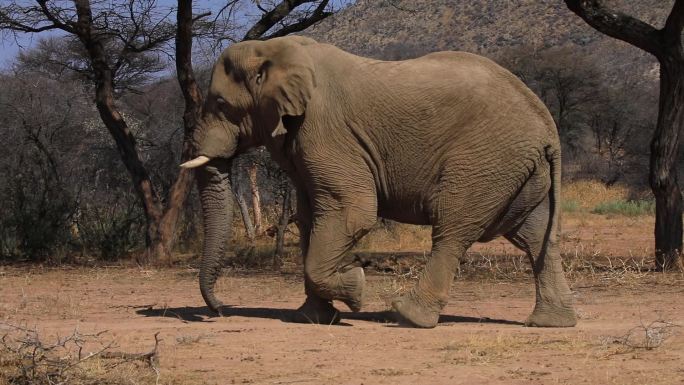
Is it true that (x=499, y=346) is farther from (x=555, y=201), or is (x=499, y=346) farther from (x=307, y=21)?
(x=307, y=21)

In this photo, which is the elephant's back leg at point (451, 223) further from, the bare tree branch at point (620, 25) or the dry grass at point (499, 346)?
the bare tree branch at point (620, 25)

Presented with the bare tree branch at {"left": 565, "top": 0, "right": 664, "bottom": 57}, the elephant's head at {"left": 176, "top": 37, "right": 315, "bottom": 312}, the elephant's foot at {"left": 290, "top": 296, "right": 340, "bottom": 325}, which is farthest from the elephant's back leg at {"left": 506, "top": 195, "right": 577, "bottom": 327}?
the bare tree branch at {"left": 565, "top": 0, "right": 664, "bottom": 57}

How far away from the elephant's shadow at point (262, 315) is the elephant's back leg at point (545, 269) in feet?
1.72

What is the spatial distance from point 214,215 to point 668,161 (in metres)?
6.74

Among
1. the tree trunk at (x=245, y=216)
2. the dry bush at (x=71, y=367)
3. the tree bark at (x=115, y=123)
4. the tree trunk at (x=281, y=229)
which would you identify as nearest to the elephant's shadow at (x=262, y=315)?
the dry bush at (x=71, y=367)

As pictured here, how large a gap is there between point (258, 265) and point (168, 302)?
14.5 ft

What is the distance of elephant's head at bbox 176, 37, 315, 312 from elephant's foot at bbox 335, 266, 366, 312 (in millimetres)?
1094

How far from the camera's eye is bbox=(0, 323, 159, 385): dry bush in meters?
6.16

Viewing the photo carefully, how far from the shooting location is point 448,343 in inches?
298

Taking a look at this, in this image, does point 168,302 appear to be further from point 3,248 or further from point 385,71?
point 3,248

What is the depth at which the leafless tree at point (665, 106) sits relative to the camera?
43.9 feet

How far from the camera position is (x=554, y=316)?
28.7ft

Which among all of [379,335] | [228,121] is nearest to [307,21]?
[228,121]

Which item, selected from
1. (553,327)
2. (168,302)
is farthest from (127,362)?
(168,302)
